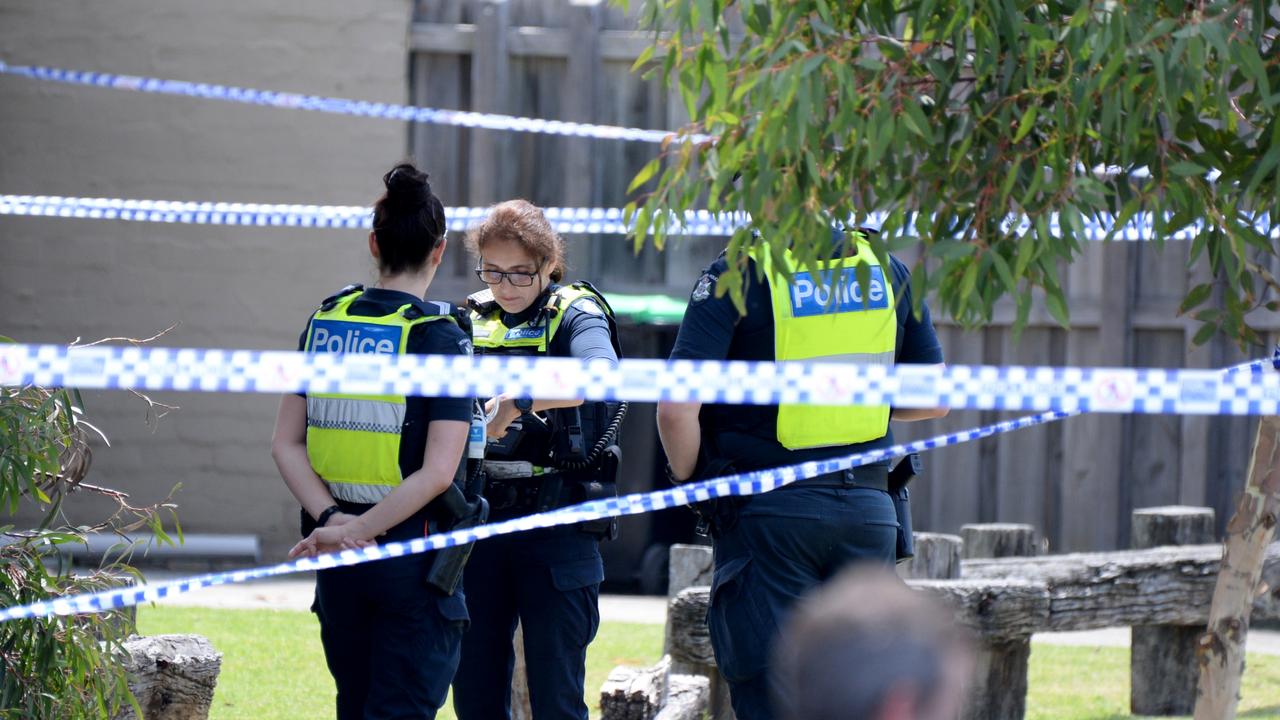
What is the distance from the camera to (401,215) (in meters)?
3.83

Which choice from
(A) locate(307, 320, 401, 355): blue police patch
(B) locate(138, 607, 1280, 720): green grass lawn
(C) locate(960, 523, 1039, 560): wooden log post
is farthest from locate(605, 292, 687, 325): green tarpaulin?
(A) locate(307, 320, 401, 355): blue police patch

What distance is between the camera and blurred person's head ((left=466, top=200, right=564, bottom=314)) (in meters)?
4.46

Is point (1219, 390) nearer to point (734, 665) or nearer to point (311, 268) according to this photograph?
point (734, 665)

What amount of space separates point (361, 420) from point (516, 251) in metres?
0.93

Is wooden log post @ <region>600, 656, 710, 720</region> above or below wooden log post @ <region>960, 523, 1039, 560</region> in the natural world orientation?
below

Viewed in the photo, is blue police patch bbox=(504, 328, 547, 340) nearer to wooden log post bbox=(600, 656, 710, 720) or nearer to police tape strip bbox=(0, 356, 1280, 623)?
police tape strip bbox=(0, 356, 1280, 623)

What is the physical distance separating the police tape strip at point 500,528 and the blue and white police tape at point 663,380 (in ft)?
1.09

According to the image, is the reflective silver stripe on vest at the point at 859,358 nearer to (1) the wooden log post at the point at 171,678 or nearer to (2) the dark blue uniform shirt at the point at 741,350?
(2) the dark blue uniform shirt at the point at 741,350

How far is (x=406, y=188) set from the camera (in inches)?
152

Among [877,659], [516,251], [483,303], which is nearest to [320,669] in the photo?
[483,303]

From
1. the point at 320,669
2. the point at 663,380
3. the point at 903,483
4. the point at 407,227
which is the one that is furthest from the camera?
the point at 320,669

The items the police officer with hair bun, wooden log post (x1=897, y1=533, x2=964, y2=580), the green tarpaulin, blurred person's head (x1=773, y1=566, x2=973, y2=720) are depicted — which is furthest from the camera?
the green tarpaulin

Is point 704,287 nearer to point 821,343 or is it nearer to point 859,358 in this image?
point 821,343

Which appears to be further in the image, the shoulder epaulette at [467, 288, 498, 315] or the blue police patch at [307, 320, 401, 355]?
the shoulder epaulette at [467, 288, 498, 315]
